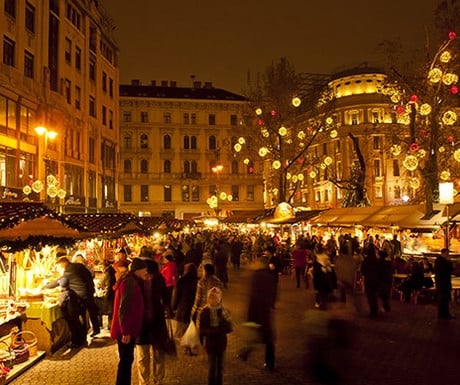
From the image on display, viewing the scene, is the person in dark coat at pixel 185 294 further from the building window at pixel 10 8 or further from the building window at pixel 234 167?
the building window at pixel 234 167

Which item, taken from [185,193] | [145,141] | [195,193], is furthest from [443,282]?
[145,141]

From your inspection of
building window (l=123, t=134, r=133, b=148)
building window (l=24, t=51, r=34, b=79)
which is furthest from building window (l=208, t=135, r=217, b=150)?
building window (l=24, t=51, r=34, b=79)

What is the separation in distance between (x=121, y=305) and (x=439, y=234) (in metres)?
20.0

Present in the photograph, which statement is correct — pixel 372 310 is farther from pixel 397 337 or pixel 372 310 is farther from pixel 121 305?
pixel 121 305

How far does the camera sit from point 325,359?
6742 millimetres

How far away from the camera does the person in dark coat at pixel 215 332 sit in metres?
7.20

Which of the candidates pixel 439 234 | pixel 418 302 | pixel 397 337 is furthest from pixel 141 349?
pixel 439 234

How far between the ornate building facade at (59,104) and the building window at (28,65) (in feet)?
0.16

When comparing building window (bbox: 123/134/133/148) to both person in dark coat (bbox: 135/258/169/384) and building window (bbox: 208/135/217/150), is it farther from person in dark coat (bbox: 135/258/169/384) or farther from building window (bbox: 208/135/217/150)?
person in dark coat (bbox: 135/258/169/384)

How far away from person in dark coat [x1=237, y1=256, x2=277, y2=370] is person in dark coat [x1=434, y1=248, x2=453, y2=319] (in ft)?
19.9

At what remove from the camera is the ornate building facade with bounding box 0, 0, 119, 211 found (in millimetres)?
24297

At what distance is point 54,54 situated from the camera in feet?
99.0

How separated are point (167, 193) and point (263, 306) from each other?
55.1 meters

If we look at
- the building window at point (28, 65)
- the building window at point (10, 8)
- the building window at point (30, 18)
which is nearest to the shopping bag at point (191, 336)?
the building window at point (10, 8)
